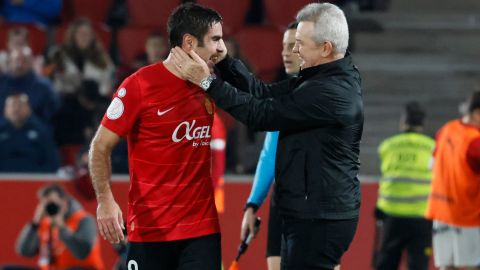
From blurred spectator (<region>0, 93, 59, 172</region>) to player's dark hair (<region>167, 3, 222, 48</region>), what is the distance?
5093mm

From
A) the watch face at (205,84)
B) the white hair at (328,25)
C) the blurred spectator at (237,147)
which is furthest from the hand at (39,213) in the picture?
the white hair at (328,25)

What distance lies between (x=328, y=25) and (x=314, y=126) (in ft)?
1.53

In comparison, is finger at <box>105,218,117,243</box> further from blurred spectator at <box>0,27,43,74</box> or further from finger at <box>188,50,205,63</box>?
blurred spectator at <box>0,27,43,74</box>

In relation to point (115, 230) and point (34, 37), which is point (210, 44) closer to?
point (115, 230)

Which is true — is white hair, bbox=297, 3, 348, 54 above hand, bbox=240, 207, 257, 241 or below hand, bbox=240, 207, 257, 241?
above

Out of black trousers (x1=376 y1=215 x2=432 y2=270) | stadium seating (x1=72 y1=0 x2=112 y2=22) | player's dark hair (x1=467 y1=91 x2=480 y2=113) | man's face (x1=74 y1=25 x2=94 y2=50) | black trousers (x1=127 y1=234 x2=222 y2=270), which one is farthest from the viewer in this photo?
stadium seating (x1=72 y1=0 x2=112 y2=22)

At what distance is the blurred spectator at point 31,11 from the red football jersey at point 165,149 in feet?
23.5

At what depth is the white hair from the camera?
18.0 ft

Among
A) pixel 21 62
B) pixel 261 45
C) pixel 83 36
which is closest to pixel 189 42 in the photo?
pixel 21 62

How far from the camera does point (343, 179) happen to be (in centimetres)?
555

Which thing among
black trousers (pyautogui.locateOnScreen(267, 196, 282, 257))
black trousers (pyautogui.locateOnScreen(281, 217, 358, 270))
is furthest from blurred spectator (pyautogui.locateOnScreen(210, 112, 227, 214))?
black trousers (pyautogui.locateOnScreen(281, 217, 358, 270))

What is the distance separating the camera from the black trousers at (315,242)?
5535 mm

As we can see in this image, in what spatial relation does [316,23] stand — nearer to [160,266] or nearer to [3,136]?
[160,266]

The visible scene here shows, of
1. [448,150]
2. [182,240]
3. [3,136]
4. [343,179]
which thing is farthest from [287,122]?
[3,136]
